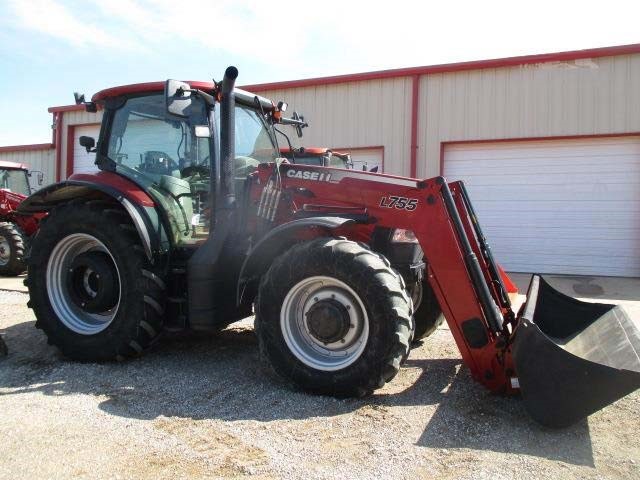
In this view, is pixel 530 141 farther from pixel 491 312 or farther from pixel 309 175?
pixel 491 312

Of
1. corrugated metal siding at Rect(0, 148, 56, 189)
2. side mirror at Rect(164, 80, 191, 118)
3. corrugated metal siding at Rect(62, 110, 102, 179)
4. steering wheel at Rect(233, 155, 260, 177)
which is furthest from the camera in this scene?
corrugated metal siding at Rect(0, 148, 56, 189)

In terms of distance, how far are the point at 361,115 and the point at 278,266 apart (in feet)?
31.4

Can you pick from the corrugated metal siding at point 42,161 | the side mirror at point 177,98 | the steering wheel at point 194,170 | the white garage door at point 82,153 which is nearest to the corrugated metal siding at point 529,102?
the steering wheel at point 194,170

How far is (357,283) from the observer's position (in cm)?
371

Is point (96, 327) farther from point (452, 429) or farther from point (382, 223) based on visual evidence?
point (452, 429)

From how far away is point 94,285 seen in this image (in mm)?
4941

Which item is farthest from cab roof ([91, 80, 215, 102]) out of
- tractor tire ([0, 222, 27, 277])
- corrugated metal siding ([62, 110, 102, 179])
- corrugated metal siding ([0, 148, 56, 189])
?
corrugated metal siding ([0, 148, 56, 189])

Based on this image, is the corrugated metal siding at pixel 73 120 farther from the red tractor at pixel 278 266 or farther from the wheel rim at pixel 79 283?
the wheel rim at pixel 79 283

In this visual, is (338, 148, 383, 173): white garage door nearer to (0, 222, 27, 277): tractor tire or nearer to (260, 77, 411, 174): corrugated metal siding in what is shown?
(260, 77, 411, 174): corrugated metal siding

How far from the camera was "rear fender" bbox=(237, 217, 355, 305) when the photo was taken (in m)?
3.92

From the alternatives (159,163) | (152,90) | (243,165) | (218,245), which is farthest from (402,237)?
(152,90)

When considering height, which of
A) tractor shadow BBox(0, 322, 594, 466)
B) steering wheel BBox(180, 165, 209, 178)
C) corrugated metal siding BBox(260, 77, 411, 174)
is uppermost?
corrugated metal siding BBox(260, 77, 411, 174)

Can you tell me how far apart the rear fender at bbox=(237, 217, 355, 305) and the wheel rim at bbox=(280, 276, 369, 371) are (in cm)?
37

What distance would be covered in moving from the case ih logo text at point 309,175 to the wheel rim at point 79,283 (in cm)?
166
